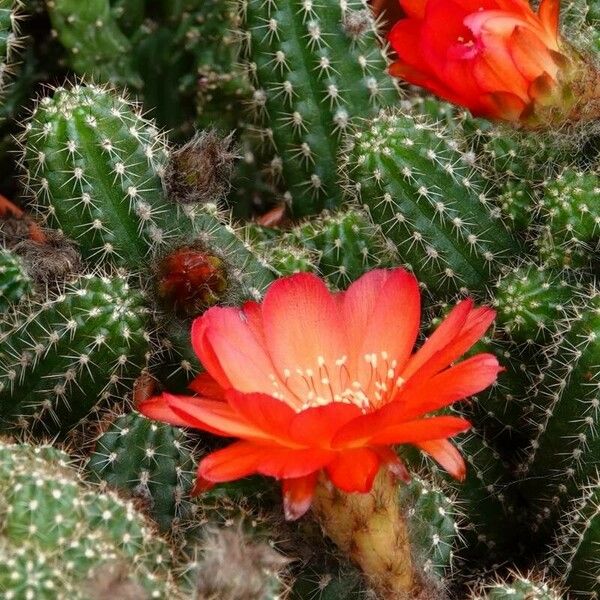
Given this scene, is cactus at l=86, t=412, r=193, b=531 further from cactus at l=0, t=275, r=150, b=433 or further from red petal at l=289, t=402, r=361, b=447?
red petal at l=289, t=402, r=361, b=447

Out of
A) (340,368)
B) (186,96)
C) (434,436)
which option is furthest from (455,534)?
(186,96)

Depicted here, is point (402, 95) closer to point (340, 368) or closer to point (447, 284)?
point (447, 284)

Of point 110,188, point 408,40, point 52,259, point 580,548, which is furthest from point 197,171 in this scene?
point 580,548

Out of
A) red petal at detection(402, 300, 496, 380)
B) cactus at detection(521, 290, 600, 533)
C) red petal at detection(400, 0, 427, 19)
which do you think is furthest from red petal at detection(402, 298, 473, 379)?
red petal at detection(400, 0, 427, 19)

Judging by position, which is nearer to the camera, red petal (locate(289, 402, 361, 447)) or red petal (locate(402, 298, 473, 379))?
red petal (locate(289, 402, 361, 447))

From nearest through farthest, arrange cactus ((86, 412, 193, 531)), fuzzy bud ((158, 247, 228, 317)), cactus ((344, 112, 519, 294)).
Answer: cactus ((86, 412, 193, 531)) < fuzzy bud ((158, 247, 228, 317)) < cactus ((344, 112, 519, 294))

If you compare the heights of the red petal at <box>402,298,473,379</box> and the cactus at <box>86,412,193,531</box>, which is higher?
the red petal at <box>402,298,473,379</box>

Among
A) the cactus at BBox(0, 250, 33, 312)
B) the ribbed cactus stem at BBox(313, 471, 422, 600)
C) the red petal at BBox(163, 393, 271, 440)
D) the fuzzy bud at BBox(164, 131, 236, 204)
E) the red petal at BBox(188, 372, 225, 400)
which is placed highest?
the fuzzy bud at BBox(164, 131, 236, 204)

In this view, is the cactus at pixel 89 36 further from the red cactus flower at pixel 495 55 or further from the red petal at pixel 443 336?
the red petal at pixel 443 336
